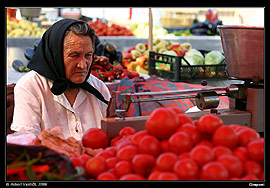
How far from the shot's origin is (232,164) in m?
1.07

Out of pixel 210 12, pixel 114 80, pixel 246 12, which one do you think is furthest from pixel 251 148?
pixel 246 12

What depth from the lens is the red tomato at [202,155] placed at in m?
1.07

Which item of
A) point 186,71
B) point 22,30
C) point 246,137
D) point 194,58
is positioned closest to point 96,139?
point 246,137

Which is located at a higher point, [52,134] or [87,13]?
[87,13]

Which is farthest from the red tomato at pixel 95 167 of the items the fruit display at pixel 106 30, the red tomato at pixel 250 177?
the fruit display at pixel 106 30

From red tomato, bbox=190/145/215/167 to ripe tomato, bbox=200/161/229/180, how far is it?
2cm

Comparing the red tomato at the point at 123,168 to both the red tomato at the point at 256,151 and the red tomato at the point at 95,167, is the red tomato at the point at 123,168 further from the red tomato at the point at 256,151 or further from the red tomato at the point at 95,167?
the red tomato at the point at 256,151

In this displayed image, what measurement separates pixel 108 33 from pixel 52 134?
19.4ft

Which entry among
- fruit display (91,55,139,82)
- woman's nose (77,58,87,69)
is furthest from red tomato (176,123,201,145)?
fruit display (91,55,139,82)

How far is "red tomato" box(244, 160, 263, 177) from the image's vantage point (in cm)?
110

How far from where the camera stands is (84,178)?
1.17 meters

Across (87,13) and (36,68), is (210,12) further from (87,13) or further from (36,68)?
(36,68)

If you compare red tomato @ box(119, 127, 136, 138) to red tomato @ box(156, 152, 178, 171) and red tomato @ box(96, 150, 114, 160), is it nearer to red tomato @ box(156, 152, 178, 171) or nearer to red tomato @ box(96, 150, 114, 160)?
red tomato @ box(96, 150, 114, 160)

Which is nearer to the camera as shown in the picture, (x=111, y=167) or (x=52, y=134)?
(x=111, y=167)
